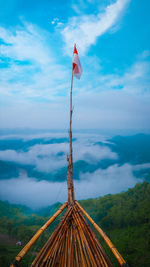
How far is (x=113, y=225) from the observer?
675cm

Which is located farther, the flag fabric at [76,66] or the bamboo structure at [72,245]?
the flag fabric at [76,66]

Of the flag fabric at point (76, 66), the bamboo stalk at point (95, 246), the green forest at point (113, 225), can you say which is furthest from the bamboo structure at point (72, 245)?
the flag fabric at point (76, 66)

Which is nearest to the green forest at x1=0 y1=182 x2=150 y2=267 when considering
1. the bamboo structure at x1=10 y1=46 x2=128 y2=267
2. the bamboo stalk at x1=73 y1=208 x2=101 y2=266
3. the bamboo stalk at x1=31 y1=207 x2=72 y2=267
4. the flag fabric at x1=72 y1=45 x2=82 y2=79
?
the bamboo structure at x1=10 y1=46 x2=128 y2=267

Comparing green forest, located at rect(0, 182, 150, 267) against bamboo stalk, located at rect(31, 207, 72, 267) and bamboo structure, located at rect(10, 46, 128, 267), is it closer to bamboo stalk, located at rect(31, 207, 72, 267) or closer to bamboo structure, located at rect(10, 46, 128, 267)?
bamboo structure, located at rect(10, 46, 128, 267)

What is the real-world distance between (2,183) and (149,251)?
9696mm

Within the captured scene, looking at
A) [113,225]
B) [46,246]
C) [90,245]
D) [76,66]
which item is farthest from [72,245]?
[113,225]

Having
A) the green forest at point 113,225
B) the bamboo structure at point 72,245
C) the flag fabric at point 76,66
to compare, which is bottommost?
the green forest at point 113,225

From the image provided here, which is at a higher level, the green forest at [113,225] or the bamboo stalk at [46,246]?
the bamboo stalk at [46,246]

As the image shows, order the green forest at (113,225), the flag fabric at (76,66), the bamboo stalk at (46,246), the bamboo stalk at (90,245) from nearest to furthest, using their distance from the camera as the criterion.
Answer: the bamboo stalk at (46,246)
the bamboo stalk at (90,245)
the flag fabric at (76,66)
the green forest at (113,225)

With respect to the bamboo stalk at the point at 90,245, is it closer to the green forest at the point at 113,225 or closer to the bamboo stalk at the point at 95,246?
the bamboo stalk at the point at 95,246

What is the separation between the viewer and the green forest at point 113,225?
165 inches

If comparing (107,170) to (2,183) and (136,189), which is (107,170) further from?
(2,183)

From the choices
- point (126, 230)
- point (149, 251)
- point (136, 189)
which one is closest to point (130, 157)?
point (136, 189)

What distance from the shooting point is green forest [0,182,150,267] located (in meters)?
4.20
